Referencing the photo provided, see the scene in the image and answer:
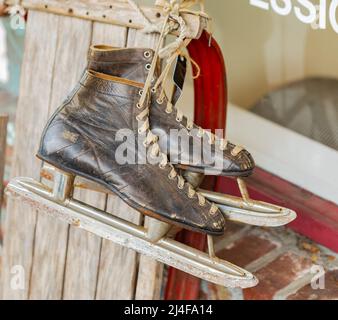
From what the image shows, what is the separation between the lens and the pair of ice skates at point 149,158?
0.95 meters

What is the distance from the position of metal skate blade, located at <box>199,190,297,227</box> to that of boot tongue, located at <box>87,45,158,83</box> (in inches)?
7.6

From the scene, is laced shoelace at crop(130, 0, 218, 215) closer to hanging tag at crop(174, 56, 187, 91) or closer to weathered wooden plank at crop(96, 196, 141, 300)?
hanging tag at crop(174, 56, 187, 91)

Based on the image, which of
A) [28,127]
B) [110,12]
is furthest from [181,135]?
[28,127]

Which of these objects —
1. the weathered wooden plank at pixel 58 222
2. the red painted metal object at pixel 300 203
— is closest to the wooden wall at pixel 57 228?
the weathered wooden plank at pixel 58 222

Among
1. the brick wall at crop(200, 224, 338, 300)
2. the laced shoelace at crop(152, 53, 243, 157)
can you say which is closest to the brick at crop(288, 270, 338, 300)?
the brick wall at crop(200, 224, 338, 300)

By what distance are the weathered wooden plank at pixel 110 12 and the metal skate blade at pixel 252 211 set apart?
0.75 feet

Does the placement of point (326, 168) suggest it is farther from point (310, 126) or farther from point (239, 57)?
point (239, 57)

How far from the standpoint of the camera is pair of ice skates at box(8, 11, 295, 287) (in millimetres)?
945

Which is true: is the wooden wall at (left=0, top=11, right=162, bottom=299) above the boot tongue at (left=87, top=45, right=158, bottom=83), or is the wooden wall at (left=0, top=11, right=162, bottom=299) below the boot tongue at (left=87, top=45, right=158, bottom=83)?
below

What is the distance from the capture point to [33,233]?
1.24 m

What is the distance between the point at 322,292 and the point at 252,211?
0.27 meters
